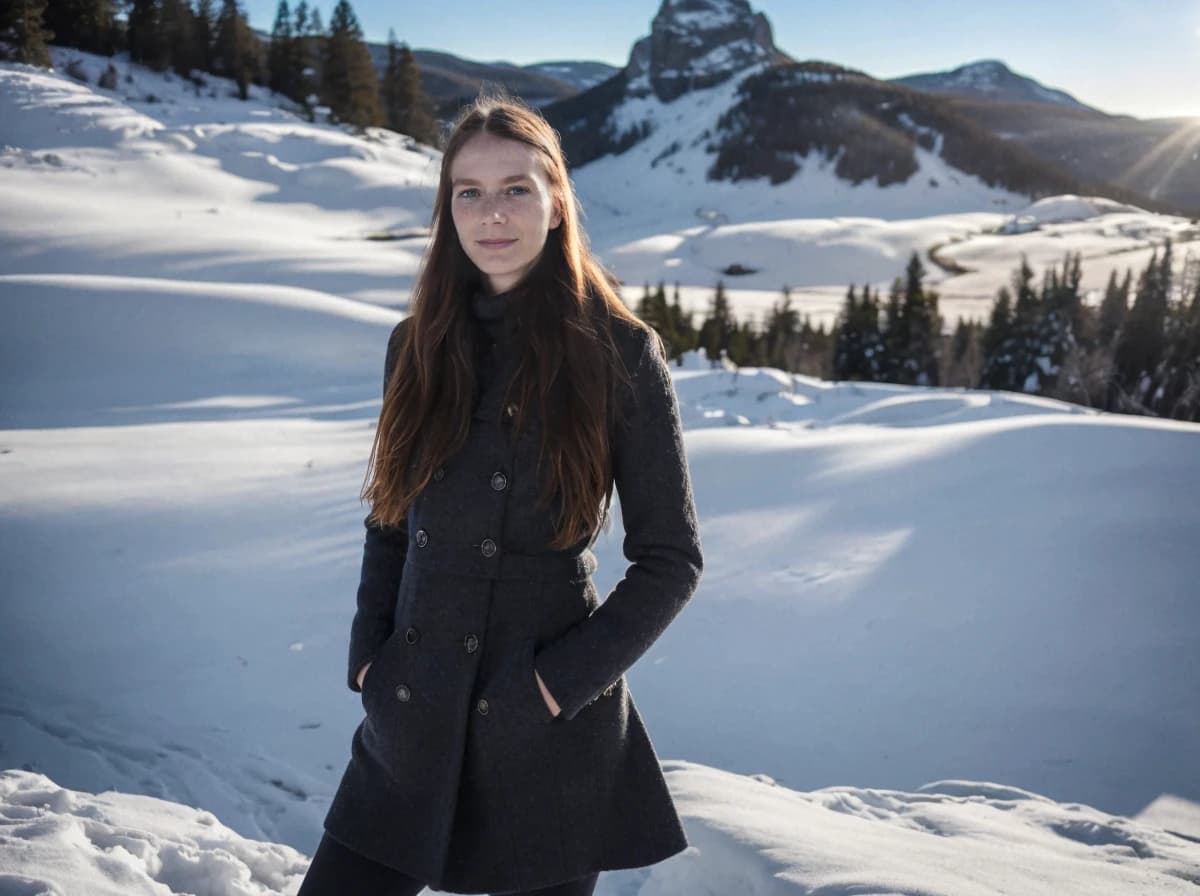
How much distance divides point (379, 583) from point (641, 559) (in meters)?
0.63

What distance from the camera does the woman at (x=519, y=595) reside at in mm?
1560

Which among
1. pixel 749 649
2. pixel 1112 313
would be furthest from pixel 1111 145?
pixel 749 649

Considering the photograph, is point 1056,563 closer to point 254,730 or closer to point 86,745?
point 254,730

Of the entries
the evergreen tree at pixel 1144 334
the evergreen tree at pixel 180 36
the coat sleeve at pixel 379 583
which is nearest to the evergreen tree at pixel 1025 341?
the evergreen tree at pixel 1144 334

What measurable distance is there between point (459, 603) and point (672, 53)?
146 metres

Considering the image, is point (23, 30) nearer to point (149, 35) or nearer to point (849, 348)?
point (149, 35)

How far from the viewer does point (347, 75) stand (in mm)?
42594

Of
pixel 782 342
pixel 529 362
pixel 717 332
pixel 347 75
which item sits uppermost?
pixel 347 75

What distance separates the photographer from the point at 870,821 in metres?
2.99

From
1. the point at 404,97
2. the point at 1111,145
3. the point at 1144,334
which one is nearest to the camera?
the point at 1144,334

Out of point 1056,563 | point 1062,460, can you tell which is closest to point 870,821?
point 1056,563

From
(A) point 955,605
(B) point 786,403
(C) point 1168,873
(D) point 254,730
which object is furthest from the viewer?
(B) point 786,403

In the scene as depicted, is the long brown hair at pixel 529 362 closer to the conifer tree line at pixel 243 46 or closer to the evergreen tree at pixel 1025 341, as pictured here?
the evergreen tree at pixel 1025 341

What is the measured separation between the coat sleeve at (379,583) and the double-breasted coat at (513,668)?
0.14 meters
